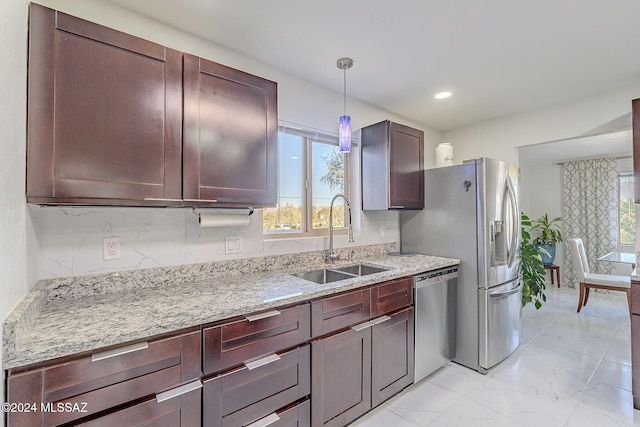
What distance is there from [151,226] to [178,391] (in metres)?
0.93

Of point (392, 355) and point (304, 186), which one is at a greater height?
point (304, 186)

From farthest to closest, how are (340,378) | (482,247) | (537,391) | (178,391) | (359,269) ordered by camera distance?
(359,269)
(482,247)
(537,391)
(340,378)
(178,391)

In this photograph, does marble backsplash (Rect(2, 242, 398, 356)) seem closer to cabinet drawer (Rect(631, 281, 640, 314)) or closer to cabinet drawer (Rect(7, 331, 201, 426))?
cabinet drawer (Rect(7, 331, 201, 426))

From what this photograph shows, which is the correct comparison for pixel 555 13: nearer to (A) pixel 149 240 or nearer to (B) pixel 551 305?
(A) pixel 149 240

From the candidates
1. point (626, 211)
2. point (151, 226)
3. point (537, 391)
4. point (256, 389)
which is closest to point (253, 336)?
point (256, 389)

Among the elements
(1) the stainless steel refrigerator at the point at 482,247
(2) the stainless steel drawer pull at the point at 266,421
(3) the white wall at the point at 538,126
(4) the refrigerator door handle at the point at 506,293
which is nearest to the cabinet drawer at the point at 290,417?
(2) the stainless steel drawer pull at the point at 266,421

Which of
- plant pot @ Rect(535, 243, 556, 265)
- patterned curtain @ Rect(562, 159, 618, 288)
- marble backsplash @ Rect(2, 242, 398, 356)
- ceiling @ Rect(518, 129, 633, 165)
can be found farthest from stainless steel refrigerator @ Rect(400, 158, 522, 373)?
patterned curtain @ Rect(562, 159, 618, 288)

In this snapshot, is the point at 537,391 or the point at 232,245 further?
the point at 537,391

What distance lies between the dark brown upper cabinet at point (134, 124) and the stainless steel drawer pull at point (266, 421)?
1094 mm

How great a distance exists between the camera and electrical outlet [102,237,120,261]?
154 cm

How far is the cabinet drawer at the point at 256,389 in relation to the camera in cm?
125

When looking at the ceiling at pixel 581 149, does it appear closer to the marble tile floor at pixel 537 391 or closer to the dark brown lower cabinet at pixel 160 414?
the marble tile floor at pixel 537 391

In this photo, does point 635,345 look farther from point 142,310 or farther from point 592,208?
point 592,208

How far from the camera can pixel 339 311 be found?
1721 millimetres
